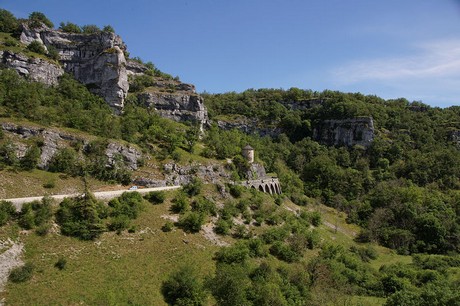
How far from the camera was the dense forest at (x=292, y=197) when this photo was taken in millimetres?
39156

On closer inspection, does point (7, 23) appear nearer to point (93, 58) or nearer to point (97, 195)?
point (93, 58)

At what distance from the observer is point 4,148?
45688mm

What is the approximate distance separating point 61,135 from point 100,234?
2192 centimetres

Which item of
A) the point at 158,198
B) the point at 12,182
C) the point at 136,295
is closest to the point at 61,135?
the point at 12,182

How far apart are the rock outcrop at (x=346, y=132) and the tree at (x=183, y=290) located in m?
85.5

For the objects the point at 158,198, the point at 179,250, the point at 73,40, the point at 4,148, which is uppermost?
the point at 73,40

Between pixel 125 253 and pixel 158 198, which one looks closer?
pixel 125 253

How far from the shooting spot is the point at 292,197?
78.1 meters

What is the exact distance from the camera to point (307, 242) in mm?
54312

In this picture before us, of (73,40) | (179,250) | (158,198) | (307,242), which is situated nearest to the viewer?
(179,250)

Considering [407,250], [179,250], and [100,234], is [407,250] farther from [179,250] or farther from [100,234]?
[100,234]

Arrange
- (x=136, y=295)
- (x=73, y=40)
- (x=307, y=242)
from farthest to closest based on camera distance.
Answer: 1. (x=73, y=40)
2. (x=307, y=242)
3. (x=136, y=295)

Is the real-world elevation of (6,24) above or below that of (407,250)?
above

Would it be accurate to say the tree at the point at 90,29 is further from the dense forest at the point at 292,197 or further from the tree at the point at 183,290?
the tree at the point at 183,290
